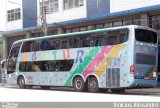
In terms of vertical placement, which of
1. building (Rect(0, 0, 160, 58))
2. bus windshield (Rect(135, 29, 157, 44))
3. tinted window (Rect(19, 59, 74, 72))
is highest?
building (Rect(0, 0, 160, 58))

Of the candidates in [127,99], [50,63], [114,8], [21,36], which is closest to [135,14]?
[114,8]

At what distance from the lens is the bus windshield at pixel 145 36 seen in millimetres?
18873

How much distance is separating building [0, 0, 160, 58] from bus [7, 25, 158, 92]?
7327 millimetres

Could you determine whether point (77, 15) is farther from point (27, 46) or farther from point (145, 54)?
point (145, 54)

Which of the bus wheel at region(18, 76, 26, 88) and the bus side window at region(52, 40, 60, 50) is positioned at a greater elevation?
the bus side window at region(52, 40, 60, 50)

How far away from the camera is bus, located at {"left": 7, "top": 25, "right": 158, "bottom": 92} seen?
18.7 meters

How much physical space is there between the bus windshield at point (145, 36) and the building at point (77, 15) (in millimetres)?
6215

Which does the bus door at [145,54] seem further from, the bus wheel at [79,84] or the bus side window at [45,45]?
the bus side window at [45,45]

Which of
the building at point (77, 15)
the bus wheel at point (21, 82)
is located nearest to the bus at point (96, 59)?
the bus wheel at point (21, 82)

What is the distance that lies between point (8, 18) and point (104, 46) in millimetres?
24264

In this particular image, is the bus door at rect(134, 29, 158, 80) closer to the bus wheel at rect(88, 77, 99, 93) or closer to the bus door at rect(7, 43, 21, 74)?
the bus wheel at rect(88, 77, 99, 93)

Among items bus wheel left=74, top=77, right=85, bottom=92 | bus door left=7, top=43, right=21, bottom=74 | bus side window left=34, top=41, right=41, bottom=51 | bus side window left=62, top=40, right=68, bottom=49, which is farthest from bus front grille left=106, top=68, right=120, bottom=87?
bus door left=7, top=43, right=21, bottom=74

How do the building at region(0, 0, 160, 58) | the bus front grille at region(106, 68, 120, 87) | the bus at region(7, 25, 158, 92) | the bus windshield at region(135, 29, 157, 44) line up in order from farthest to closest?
the building at region(0, 0, 160, 58) < the bus front grille at region(106, 68, 120, 87) < the bus windshield at region(135, 29, 157, 44) < the bus at region(7, 25, 158, 92)

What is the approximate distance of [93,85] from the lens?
20.5 meters
